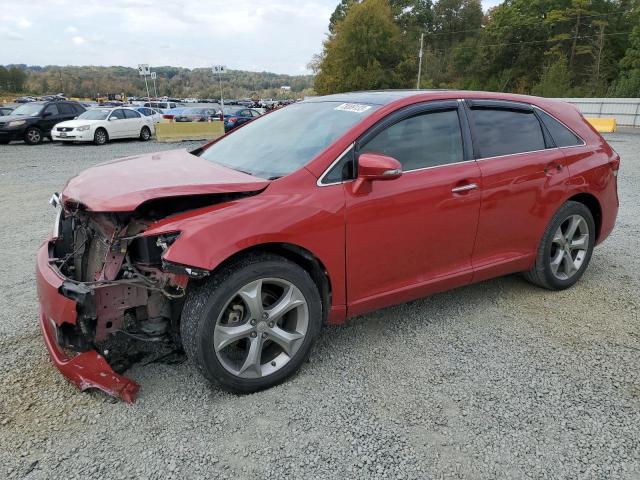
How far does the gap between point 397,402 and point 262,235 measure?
1205 mm

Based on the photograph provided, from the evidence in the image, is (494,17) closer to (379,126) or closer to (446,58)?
(446,58)

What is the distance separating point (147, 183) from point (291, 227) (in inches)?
33.5

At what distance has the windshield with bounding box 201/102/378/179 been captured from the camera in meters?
3.04

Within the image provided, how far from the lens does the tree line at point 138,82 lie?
88688 mm

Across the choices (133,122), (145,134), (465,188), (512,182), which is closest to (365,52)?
(145,134)

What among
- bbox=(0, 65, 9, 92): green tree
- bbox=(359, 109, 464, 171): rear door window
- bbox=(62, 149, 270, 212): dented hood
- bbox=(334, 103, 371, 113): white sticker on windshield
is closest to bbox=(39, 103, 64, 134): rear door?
bbox=(62, 149, 270, 212): dented hood

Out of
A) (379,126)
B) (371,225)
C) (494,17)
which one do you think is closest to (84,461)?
(371,225)

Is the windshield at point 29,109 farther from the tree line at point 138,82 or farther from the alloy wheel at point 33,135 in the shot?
the tree line at point 138,82

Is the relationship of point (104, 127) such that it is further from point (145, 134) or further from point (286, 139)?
point (286, 139)

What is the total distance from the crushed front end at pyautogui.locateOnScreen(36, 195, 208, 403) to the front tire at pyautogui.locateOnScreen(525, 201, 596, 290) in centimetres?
293

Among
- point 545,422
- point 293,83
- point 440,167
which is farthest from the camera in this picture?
point 293,83

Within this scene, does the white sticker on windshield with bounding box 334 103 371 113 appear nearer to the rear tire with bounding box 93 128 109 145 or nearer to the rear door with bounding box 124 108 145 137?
the rear tire with bounding box 93 128 109 145

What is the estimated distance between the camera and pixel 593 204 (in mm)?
4254

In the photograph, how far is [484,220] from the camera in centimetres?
349
